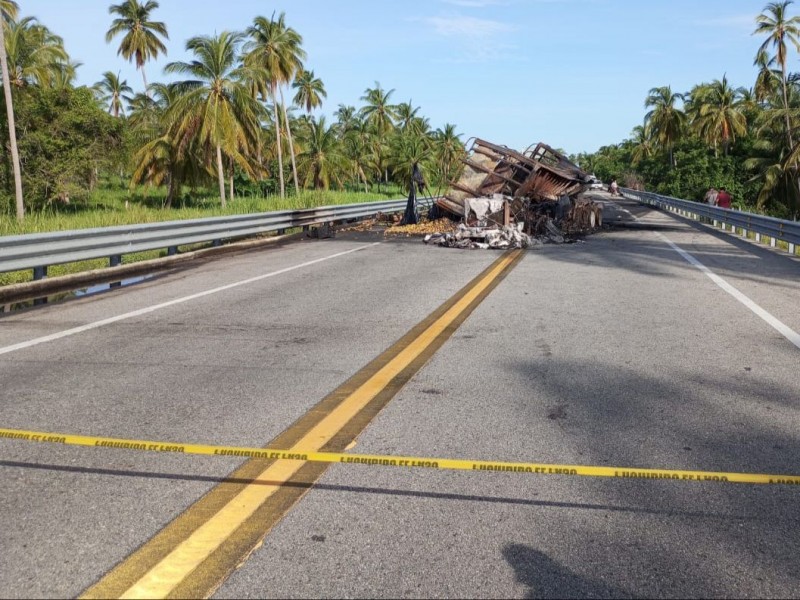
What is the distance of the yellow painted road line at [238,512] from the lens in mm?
2754

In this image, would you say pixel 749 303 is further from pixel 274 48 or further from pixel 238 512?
pixel 274 48

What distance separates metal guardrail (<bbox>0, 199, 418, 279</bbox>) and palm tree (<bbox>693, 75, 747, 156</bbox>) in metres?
57.6

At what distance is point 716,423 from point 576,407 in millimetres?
842

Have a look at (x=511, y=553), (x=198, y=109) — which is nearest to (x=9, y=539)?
(x=511, y=553)

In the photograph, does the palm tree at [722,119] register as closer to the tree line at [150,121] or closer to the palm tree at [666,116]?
the palm tree at [666,116]

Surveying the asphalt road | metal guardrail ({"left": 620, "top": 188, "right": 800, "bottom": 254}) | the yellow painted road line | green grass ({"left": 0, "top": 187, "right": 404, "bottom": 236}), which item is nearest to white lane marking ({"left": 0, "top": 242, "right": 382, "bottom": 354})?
the asphalt road

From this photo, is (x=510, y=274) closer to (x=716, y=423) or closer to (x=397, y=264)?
(x=397, y=264)

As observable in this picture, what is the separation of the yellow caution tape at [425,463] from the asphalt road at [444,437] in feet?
0.28

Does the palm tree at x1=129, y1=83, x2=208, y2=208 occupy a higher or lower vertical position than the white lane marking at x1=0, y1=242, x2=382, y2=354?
higher

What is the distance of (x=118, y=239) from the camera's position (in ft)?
41.3

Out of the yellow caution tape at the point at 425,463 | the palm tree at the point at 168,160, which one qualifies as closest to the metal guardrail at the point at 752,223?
the yellow caution tape at the point at 425,463

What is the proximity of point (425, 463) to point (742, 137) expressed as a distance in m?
75.4

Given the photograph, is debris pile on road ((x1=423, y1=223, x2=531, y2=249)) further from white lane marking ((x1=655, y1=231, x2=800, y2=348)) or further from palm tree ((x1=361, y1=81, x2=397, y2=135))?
palm tree ((x1=361, y1=81, x2=397, y2=135))

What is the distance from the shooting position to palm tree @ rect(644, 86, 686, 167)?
79.6m
